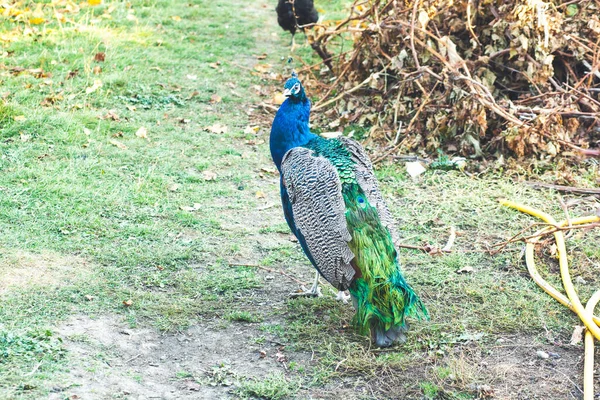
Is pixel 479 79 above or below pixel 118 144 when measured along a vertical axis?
above

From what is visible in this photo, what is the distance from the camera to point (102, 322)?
4.37 m

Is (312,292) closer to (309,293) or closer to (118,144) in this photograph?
(309,293)

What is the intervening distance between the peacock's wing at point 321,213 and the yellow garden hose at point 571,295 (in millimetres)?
1343

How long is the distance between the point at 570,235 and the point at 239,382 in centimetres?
294

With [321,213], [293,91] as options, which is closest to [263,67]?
[293,91]

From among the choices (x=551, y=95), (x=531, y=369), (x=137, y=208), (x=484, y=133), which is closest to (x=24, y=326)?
(x=137, y=208)

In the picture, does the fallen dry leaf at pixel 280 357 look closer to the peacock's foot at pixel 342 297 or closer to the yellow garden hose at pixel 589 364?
the peacock's foot at pixel 342 297

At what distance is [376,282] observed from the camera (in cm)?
413

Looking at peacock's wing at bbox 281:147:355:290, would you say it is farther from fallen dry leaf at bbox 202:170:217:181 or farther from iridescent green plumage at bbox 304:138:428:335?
fallen dry leaf at bbox 202:170:217:181

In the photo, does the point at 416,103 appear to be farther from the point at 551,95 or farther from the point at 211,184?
the point at 211,184

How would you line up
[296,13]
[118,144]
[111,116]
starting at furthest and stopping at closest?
[296,13] → [111,116] → [118,144]

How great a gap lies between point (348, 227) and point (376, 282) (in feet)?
1.23

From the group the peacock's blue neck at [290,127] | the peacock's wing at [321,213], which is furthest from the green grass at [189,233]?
the peacock's blue neck at [290,127]

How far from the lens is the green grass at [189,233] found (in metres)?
4.18
